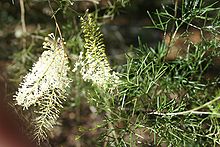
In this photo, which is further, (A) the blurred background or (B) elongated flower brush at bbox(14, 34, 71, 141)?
(A) the blurred background

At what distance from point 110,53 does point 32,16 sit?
25 centimetres

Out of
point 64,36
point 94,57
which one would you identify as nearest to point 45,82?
point 94,57

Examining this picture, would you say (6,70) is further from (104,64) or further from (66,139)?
(104,64)

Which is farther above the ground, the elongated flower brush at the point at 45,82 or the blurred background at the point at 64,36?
the elongated flower brush at the point at 45,82

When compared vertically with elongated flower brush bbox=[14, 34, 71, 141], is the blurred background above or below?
below

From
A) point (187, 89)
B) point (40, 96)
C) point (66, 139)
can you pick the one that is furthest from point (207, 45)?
point (66, 139)

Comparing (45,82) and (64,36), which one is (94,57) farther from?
(64,36)

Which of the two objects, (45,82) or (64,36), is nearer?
(45,82)

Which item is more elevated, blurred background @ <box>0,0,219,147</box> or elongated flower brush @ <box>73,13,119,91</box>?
elongated flower brush @ <box>73,13,119,91</box>

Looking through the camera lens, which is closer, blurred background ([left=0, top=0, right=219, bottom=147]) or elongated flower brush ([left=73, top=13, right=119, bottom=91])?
elongated flower brush ([left=73, top=13, right=119, bottom=91])

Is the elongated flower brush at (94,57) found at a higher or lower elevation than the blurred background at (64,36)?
higher

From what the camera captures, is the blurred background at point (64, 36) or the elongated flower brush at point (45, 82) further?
the blurred background at point (64, 36)

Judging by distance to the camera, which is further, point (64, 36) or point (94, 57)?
point (64, 36)

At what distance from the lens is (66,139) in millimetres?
1282
